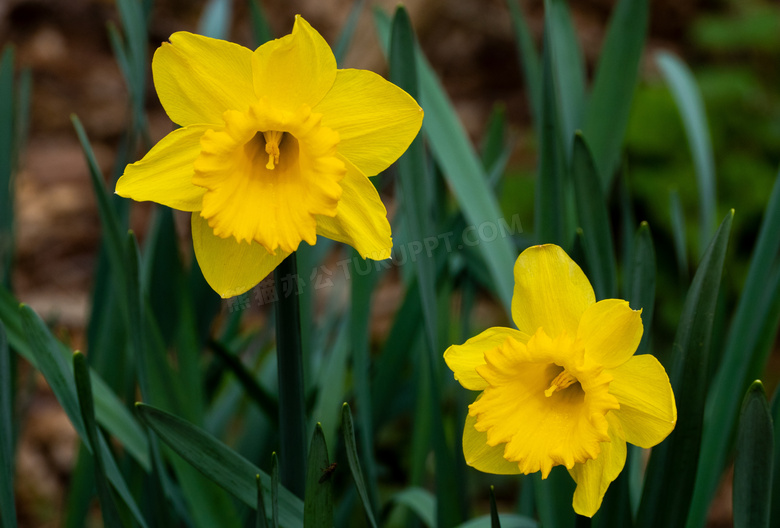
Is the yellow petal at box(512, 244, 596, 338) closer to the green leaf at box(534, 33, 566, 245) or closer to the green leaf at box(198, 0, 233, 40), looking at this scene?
the green leaf at box(534, 33, 566, 245)

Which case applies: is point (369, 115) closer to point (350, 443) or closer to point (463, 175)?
point (350, 443)

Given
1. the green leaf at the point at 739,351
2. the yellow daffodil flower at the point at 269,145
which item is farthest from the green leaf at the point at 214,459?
the green leaf at the point at 739,351

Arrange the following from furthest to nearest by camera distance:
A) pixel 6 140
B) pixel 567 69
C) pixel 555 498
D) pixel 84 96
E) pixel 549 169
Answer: pixel 84 96, pixel 567 69, pixel 6 140, pixel 549 169, pixel 555 498

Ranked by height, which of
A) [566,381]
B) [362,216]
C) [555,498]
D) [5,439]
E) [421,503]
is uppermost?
[362,216]

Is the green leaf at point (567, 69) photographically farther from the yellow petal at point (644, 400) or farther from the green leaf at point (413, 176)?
the yellow petal at point (644, 400)

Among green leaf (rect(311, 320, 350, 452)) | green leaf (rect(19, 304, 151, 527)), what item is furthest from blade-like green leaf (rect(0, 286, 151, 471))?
green leaf (rect(311, 320, 350, 452))

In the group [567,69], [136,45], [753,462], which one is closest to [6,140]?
[136,45]
